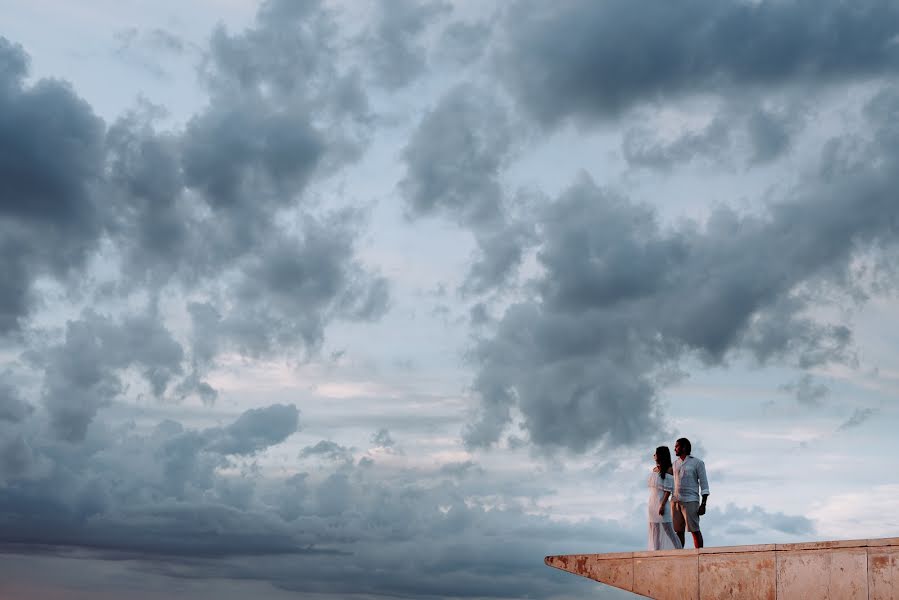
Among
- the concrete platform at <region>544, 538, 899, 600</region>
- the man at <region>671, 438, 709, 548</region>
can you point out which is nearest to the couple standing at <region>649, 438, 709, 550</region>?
the man at <region>671, 438, 709, 548</region>

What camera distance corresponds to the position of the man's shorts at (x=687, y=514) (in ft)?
64.8

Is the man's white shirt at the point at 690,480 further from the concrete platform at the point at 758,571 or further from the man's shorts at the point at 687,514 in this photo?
the concrete platform at the point at 758,571

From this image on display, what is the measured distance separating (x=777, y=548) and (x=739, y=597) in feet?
4.12

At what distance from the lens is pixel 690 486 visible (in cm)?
1972

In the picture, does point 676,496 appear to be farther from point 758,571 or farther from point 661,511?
point 758,571

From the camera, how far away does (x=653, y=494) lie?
20.7 metres

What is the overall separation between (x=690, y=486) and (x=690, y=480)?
0.37 ft

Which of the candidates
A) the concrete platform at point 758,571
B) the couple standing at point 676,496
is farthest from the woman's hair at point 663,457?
the concrete platform at point 758,571

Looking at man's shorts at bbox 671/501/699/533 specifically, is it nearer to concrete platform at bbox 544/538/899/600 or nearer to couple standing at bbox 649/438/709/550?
couple standing at bbox 649/438/709/550

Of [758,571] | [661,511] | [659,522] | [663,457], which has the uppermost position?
[663,457]

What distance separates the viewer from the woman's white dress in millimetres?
20562

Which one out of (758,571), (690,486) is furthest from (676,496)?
(758,571)

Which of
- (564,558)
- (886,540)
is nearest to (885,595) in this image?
(886,540)

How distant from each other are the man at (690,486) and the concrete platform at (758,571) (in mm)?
711
